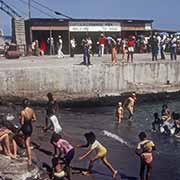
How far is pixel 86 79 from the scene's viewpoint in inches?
1209

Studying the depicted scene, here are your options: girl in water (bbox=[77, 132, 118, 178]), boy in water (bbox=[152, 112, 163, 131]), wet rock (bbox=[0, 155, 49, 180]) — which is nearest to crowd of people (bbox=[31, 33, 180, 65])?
boy in water (bbox=[152, 112, 163, 131])

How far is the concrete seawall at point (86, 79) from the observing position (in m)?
29.0

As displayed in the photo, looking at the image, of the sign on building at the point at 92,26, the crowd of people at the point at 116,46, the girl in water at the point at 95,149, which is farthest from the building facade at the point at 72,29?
the girl in water at the point at 95,149

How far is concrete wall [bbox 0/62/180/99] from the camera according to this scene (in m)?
28.9

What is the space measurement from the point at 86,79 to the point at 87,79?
0.07 meters

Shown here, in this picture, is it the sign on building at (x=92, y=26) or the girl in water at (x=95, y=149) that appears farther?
the sign on building at (x=92, y=26)

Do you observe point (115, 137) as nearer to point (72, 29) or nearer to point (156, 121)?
point (156, 121)

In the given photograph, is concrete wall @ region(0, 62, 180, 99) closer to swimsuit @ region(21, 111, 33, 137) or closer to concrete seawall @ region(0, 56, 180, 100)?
concrete seawall @ region(0, 56, 180, 100)

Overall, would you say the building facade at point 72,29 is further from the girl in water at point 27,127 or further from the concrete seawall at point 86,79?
the girl in water at point 27,127

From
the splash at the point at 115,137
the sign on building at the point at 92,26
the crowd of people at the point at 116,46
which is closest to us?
the splash at the point at 115,137

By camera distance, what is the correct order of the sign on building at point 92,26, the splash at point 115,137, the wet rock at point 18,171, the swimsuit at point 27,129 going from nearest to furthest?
the wet rock at point 18,171 < the swimsuit at point 27,129 < the splash at point 115,137 < the sign on building at point 92,26

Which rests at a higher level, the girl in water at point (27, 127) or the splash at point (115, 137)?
the girl in water at point (27, 127)

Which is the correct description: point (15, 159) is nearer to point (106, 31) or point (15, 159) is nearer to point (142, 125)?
point (142, 125)

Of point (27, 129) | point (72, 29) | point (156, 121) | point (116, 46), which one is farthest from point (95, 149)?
point (72, 29)
